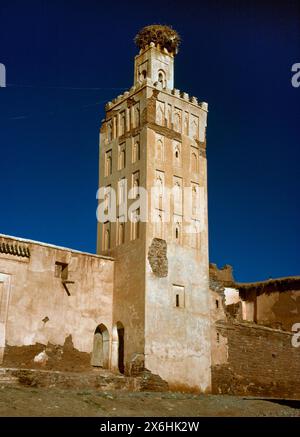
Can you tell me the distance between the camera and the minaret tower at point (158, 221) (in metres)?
22.4

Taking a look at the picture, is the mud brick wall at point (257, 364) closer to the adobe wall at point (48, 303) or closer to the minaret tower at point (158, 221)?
the minaret tower at point (158, 221)

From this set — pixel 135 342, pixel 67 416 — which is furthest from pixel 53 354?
pixel 67 416

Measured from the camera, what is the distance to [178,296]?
76.4 ft

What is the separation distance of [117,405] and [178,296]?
7597 millimetres

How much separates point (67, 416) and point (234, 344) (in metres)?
12.1

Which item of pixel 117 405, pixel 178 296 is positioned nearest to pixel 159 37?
pixel 178 296

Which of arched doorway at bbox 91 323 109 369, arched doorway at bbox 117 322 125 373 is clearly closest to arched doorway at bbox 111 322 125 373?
arched doorway at bbox 117 322 125 373

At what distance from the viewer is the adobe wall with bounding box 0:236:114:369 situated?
2039 centimetres

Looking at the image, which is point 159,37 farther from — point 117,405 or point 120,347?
point 117,405

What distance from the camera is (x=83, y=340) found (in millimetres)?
22000

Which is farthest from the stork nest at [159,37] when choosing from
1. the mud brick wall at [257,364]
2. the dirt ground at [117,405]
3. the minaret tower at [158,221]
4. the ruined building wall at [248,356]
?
the dirt ground at [117,405]

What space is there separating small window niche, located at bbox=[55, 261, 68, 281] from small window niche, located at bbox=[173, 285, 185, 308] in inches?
157

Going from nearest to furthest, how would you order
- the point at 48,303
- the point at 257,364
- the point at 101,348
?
the point at 48,303, the point at 101,348, the point at 257,364

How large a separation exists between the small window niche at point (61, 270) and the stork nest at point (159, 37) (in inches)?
412
